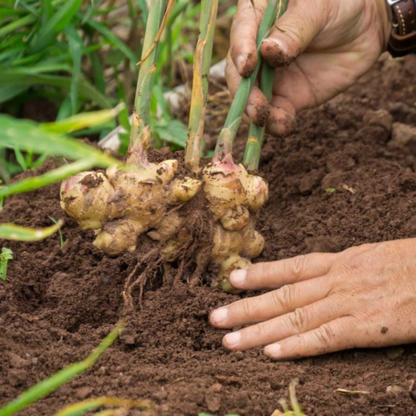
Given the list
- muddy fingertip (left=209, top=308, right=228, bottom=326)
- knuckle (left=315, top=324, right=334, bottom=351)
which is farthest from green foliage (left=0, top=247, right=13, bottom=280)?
knuckle (left=315, top=324, right=334, bottom=351)

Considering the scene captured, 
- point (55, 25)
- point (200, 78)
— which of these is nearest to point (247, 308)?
point (200, 78)

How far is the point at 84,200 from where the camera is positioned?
1.53 metres

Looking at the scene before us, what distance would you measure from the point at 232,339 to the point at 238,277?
21cm

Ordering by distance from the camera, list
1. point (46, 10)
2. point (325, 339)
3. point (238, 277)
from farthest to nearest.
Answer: point (46, 10)
point (238, 277)
point (325, 339)

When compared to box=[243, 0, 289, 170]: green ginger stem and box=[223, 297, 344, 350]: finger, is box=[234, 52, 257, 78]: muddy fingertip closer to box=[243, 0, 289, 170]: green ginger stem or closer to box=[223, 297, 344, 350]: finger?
box=[243, 0, 289, 170]: green ginger stem

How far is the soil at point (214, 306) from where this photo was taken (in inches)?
50.3

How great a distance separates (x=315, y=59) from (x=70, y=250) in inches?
40.8

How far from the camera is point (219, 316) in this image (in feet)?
5.09

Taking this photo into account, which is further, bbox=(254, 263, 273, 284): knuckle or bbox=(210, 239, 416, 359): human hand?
bbox=(254, 263, 273, 284): knuckle

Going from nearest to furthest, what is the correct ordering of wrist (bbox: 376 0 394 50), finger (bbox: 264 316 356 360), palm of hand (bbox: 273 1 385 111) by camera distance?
finger (bbox: 264 316 356 360)
palm of hand (bbox: 273 1 385 111)
wrist (bbox: 376 0 394 50)

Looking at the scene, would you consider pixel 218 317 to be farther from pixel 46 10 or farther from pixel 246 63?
pixel 46 10

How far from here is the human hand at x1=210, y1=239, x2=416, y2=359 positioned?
4.74ft

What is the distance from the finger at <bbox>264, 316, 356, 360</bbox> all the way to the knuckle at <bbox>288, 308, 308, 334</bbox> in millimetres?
38

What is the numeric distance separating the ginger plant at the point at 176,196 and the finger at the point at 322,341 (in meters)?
0.28
